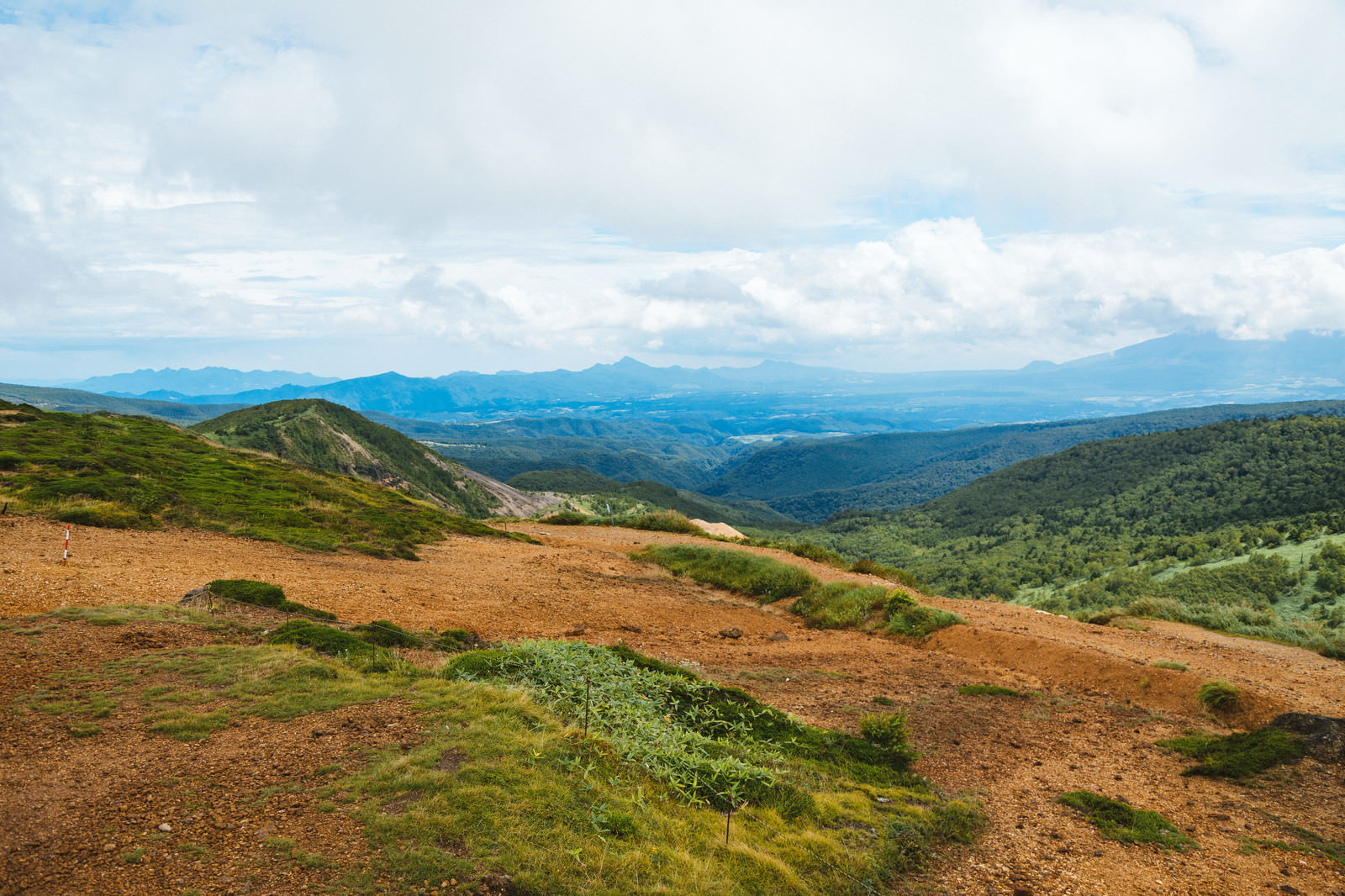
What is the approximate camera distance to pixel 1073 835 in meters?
6.27

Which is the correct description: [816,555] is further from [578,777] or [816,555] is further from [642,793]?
[578,777]

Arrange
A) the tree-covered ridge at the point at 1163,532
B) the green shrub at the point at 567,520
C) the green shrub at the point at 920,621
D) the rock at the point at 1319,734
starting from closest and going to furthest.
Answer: the rock at the point at 1319,734 < the green shrub at the point at 920,621 < the tree-covered ridge at the point at 1163,532 < the green shrub at the point at 567,520

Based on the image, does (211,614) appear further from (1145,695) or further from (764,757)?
(1145,695)

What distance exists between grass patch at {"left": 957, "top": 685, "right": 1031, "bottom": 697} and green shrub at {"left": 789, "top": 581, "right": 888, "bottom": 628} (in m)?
4.72

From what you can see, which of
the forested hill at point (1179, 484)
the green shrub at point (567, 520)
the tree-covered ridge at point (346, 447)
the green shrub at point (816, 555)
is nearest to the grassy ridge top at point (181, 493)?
the green shrub at point (567, 520)

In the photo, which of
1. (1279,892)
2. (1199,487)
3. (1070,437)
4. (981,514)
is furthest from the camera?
(1070,437)

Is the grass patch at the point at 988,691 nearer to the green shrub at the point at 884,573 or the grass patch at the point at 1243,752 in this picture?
the grass patch at the point at 1243,752

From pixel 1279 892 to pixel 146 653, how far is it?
11.5 metres

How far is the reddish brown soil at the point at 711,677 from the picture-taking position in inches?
171

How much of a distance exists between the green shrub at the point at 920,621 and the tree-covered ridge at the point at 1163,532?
19.5 ft

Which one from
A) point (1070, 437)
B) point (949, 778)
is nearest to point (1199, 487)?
point (949, 778)

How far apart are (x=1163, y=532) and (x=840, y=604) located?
3797cm

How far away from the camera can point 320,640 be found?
8445 mm

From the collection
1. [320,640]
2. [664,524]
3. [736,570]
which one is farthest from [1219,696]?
[664,524]
